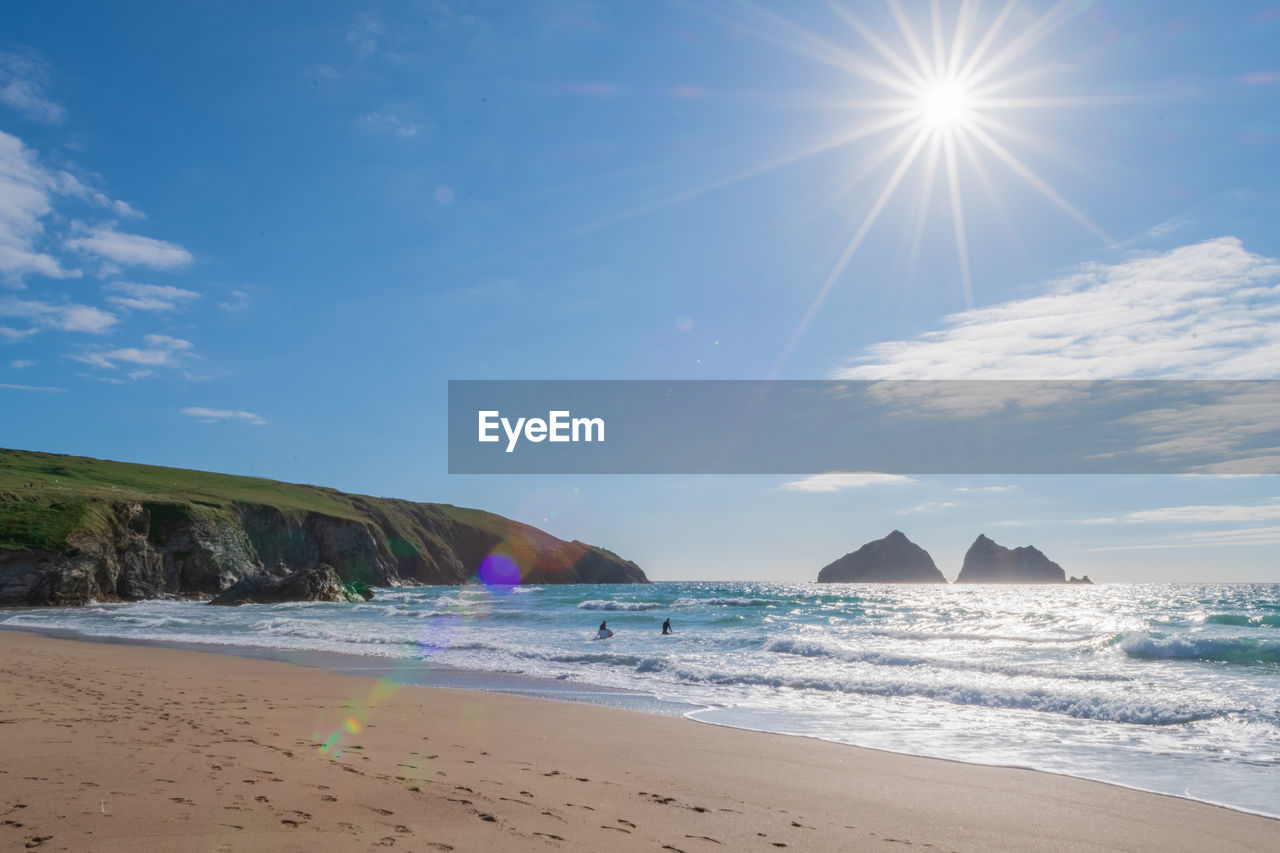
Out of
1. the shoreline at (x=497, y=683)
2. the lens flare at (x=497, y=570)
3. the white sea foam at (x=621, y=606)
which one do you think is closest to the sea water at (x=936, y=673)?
the shoreline at (x=497, y=683)

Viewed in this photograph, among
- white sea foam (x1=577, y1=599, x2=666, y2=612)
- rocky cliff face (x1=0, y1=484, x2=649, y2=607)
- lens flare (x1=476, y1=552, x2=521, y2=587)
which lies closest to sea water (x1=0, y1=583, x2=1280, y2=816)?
rocky cliff face (x1=0, y1=484, x2=649, y2=607)

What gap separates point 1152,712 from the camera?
1422 cm

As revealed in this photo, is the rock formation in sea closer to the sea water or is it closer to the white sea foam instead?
the sea water

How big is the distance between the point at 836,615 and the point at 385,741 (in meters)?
45.1

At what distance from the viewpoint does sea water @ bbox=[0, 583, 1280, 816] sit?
11359 mm

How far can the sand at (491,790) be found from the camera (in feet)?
17.9

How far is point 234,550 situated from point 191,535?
18.6 ft

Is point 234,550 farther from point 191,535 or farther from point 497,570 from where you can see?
point 497,570

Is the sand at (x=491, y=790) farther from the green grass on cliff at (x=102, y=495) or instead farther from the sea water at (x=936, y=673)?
the green grass on cliff at (x=102, y=495)

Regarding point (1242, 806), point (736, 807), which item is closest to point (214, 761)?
point (736, 807)

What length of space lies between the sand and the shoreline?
1.11 feet

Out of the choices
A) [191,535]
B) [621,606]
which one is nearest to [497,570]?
[191,535]

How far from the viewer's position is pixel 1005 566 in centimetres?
19025

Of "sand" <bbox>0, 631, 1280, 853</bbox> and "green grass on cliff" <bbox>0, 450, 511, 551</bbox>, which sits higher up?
"green grass on cliff" <bbox>0, 450, 511, 551</bbox>
